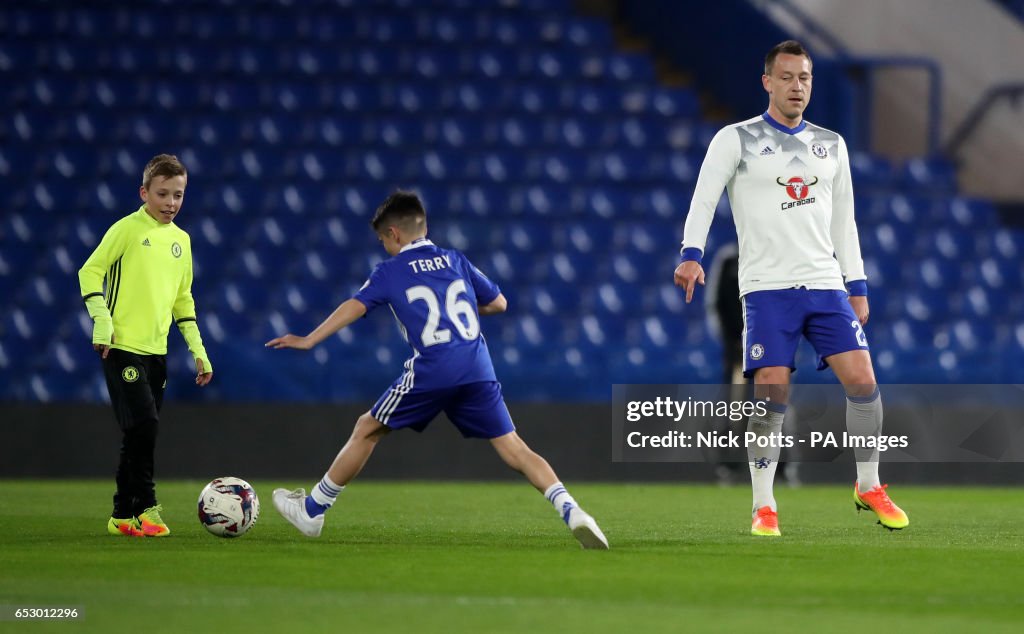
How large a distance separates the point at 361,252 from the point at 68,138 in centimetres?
321

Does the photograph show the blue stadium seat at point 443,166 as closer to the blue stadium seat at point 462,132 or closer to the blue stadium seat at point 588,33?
the blue stadium seat at point 462,132

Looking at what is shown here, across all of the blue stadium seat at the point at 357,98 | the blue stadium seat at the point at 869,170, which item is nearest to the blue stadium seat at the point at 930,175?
the blue stadium seat at the point at 869,170

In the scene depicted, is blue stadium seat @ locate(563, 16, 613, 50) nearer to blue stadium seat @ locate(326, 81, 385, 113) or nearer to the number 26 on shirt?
blue stadium seat @ locate(326, 81, 385, 113)

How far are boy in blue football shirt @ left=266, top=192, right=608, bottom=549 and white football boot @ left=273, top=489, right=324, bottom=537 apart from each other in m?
0.19

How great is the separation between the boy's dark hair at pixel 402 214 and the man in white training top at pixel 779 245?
118 cm

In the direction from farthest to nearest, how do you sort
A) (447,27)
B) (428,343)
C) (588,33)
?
(588,33) < (447,27) < (428,343)

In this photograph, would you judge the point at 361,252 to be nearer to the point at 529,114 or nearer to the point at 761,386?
the point at 529,114

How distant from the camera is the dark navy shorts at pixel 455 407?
6.63 metres

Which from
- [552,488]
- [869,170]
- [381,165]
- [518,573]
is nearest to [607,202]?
[381,165]

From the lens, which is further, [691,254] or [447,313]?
[691,254]

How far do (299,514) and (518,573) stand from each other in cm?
158

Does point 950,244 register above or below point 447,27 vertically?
below

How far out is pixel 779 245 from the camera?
277 inches

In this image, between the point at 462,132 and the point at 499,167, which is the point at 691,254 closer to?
the point at 499,167
